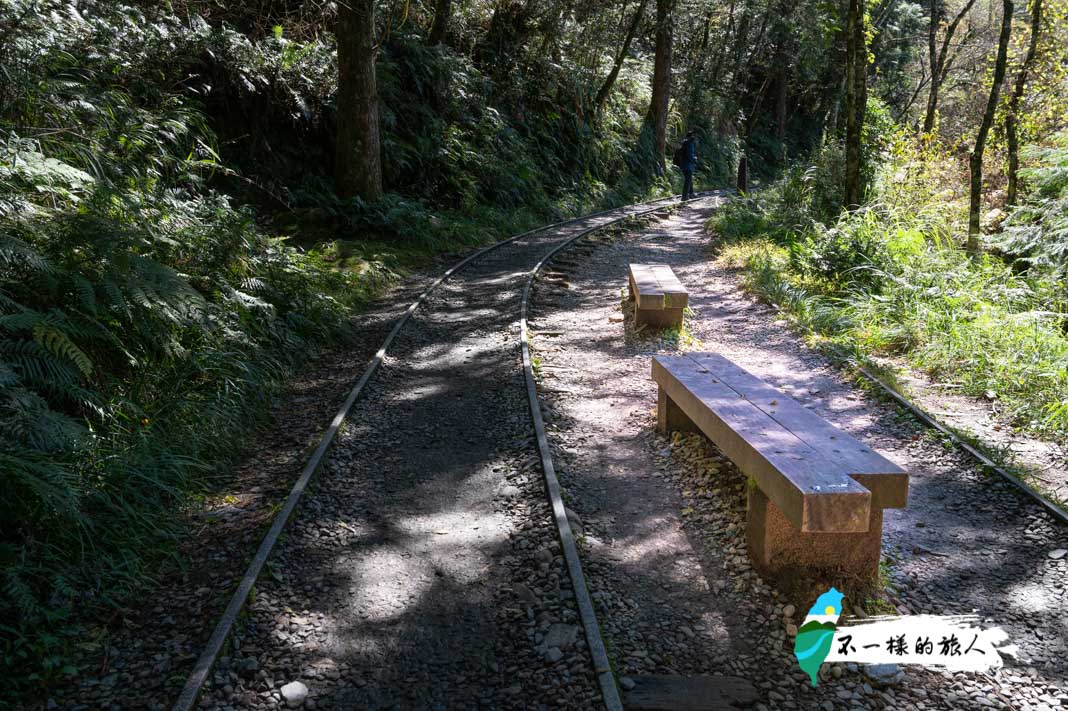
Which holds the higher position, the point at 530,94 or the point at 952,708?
the point at 530,94

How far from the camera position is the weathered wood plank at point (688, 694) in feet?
10.4

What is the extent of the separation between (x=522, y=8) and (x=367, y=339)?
54.8 feet

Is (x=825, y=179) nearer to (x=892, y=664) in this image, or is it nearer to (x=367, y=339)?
(x=367, y=339)

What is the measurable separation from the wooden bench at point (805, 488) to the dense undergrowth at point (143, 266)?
336 cm

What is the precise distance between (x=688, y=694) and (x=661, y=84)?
2766cm

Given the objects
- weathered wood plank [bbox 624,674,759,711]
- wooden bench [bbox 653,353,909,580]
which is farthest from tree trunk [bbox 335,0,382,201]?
weathered wood plank [bbox 624,674,759,711]

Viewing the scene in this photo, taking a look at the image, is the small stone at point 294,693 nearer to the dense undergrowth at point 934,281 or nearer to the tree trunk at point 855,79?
the dense undergrowth at point 934,281

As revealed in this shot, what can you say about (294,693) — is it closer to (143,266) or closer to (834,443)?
(834,443)

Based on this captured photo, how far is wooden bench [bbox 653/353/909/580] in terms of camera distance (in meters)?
3.54

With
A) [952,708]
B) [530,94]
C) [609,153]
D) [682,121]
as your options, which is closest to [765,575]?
[952,708]

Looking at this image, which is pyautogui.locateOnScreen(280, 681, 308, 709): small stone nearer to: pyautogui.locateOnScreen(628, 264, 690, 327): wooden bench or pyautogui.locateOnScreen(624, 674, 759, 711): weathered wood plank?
pyautogui.locateOnScreen(624, 674, 759, 711): weathered wood plank

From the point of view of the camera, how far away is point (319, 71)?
14297mm

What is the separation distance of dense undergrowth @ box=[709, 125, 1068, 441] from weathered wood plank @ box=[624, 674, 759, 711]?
14.0 feet

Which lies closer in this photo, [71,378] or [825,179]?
[71,378]
